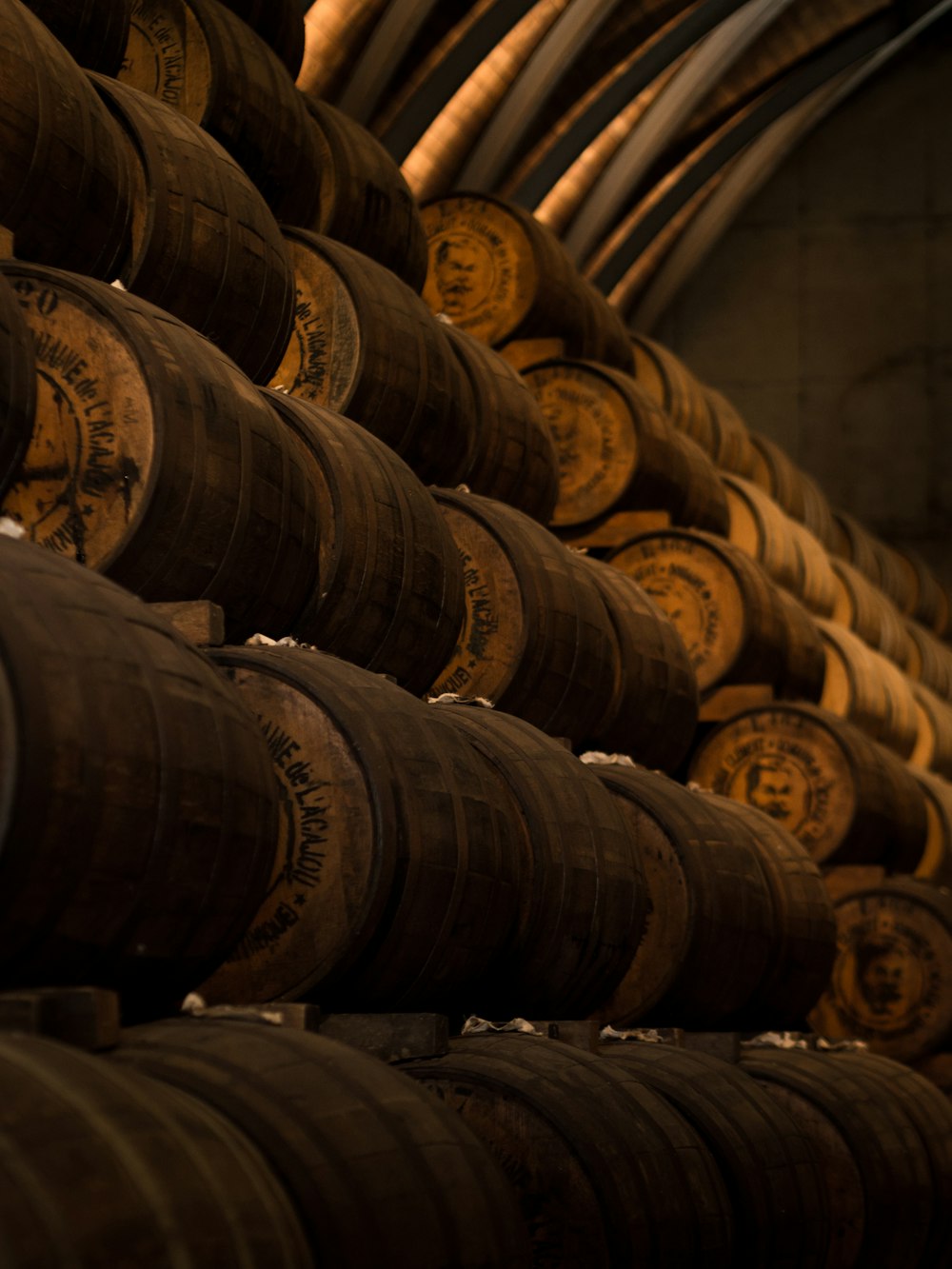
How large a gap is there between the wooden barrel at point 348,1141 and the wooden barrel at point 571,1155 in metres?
0.82

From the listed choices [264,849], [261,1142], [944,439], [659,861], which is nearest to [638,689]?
[659,861]

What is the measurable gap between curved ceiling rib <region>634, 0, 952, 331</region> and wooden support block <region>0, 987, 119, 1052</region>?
15.0m

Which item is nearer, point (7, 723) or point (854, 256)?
point (7, 723)

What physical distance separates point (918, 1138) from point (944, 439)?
1192 cm

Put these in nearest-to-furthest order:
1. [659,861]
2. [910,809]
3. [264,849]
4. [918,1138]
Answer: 1. [264,849]
2. [659,861]
3. [918,1138]
4. [910,809]

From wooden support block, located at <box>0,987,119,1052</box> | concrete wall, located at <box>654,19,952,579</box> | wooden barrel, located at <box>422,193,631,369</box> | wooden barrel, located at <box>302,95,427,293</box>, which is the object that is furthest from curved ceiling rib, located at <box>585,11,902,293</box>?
wooden support block, located at <box>0,987,119,1052</box>

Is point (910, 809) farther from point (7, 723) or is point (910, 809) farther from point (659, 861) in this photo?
point (7, 723)

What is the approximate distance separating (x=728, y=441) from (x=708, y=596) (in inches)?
134

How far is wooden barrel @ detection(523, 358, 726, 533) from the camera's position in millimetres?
9578

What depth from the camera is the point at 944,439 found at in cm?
1859

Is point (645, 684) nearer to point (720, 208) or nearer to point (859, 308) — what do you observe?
point (720, 208)

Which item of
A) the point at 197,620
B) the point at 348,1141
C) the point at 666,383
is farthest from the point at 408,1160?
the point at 666,383

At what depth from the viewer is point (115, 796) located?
11.6ft

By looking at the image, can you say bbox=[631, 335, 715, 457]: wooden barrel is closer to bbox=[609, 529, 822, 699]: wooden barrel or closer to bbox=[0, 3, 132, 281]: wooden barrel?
bbox=[609, 529, 822, 699]: wooden barrel
